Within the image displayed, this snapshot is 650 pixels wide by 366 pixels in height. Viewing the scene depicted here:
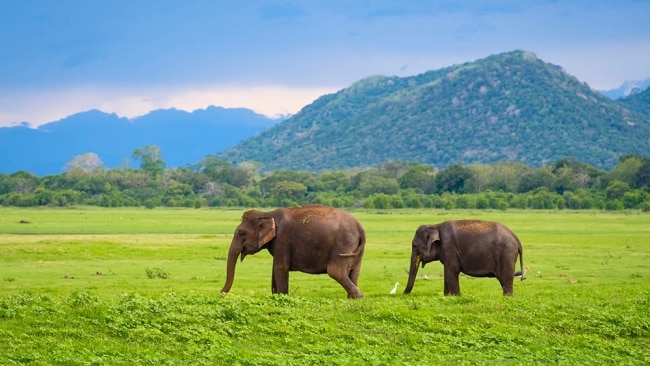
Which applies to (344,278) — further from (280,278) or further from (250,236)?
(250,236)

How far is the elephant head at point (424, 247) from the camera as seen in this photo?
21281 millimetres

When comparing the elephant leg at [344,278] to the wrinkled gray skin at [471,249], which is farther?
the wrinkled gray skin at [471,249]

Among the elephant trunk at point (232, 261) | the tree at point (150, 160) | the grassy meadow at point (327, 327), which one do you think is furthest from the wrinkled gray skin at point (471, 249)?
the tree at point (150, 160)

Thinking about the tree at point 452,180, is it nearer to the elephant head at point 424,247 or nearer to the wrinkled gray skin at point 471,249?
the elephant head at point 424,247

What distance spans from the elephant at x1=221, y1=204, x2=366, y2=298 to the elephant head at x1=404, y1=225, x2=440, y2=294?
156 cm

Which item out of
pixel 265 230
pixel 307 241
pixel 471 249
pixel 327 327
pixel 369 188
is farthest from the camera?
pixel 369 188

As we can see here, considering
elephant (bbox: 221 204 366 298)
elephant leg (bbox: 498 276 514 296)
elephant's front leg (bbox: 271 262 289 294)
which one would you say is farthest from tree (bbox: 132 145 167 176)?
elephant leg (bbox: 498 276 514 296)

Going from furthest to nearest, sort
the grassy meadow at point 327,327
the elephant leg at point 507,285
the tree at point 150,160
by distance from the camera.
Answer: the tree at point 150,160
the elephant leg at point 507,285
the grassy meadow at point 327,327

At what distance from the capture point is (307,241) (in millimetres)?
20016

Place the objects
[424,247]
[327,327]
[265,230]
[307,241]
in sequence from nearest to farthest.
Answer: [327,327] → [307,241] → [265,230] → [424,247]

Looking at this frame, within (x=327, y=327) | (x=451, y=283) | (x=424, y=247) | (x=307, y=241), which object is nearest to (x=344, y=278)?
(x=307, y=241)

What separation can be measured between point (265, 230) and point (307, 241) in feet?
3.02

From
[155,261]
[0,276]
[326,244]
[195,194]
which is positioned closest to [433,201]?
[195,194]

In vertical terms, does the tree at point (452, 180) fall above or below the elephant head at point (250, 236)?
above
